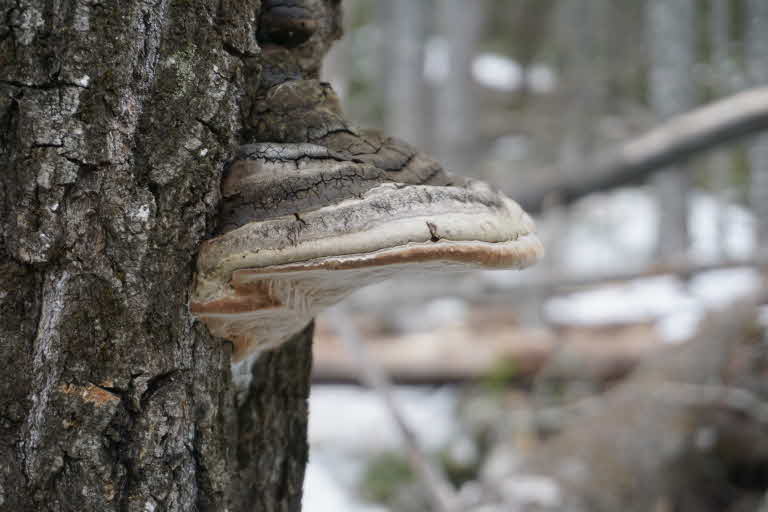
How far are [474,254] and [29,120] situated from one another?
0.44m

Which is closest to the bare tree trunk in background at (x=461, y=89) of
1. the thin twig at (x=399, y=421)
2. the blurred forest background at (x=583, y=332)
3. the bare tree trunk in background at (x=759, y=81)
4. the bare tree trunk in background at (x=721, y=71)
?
the blurred forest background at (x=583, y=332)

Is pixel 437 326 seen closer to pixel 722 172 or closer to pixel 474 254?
pixel 722 172

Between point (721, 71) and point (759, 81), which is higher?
point (721, 71)

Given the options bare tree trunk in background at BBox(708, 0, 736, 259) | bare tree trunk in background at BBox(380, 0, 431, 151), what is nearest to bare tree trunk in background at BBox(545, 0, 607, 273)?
bare tree trunk in background at BBox(708, 0, 736, 259)

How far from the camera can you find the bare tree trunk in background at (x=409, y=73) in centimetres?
705

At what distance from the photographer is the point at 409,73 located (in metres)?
7.24

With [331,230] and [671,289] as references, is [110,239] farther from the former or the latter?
[671,289]

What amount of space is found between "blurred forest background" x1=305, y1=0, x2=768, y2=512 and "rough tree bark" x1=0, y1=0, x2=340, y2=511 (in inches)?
47.0

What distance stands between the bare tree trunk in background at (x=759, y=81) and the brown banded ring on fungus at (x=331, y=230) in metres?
5.19

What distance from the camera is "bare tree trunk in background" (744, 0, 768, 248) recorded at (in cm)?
521

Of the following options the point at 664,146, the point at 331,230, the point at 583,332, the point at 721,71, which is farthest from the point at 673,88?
the point at 331,230

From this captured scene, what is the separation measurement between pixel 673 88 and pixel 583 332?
2794 mm

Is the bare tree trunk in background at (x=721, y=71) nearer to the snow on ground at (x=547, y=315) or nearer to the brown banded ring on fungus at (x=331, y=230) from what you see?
the snow on ground at (x=547, y=315)

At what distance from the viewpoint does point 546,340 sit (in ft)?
16.6
